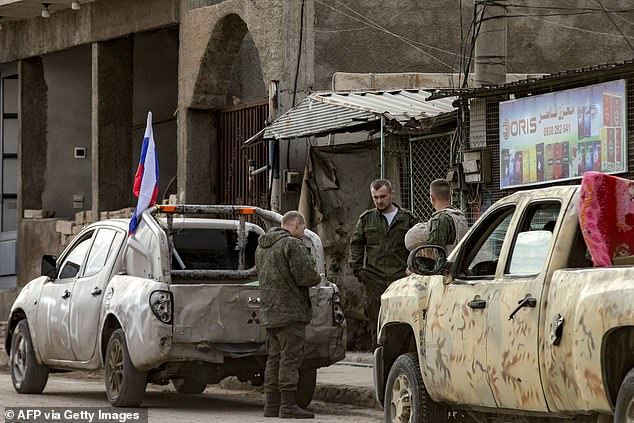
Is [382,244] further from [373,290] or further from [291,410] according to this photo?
[291,410]

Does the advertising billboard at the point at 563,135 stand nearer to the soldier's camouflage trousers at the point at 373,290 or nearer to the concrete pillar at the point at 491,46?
the concrete pillar at the point at 491,46

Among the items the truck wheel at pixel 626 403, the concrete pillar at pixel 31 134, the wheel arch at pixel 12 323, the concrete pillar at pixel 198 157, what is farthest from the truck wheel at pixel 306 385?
the concrete pillar at pixel 31 134

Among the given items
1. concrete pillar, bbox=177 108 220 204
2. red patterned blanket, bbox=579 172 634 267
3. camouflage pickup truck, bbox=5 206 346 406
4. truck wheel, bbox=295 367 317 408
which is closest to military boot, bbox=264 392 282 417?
camouflage pickup truck, bbox=5 206 346 406

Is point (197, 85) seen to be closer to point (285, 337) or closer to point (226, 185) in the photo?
point (226, 185)

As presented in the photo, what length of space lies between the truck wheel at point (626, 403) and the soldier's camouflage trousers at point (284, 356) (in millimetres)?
5300

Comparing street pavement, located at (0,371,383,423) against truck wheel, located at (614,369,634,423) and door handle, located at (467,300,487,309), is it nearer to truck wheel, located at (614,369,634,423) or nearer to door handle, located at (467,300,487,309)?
door handle, located at (467,300,487,309)

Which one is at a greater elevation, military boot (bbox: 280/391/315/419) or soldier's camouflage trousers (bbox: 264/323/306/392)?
soldier's camouflage trousers (bbox: 264/323/306/392)

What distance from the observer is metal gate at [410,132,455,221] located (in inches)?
643

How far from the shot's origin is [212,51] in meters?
21.5

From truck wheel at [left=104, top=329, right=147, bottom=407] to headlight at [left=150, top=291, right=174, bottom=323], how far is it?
20.0 inches

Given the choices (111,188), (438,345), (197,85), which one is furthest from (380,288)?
(111,188)

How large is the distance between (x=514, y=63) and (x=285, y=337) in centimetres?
899

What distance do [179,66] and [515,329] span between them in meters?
14.9

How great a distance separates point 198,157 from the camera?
72.4 ft
